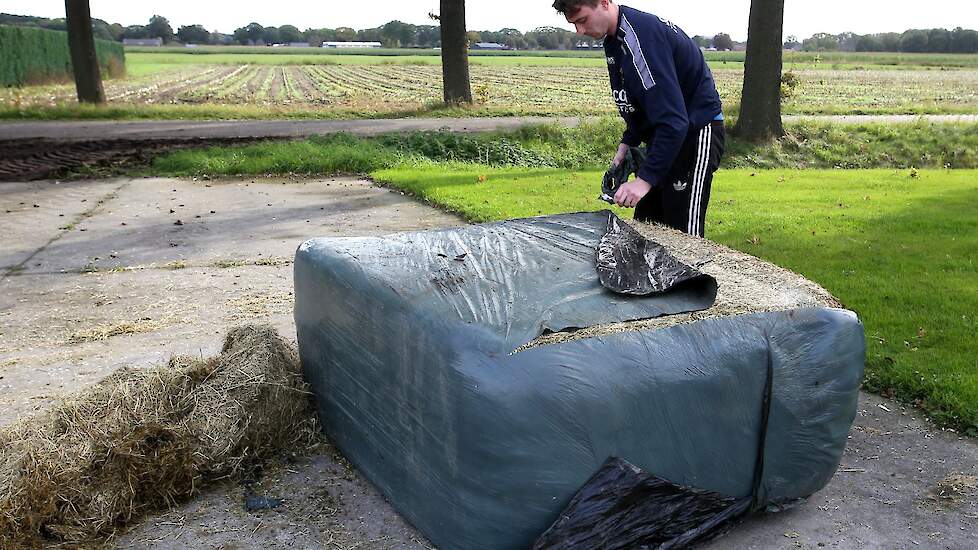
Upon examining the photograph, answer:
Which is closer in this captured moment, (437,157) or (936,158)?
(437,157)

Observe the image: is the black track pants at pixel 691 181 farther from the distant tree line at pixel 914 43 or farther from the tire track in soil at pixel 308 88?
the distant tree line at pixel 914 43

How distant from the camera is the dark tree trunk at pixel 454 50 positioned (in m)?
18.8

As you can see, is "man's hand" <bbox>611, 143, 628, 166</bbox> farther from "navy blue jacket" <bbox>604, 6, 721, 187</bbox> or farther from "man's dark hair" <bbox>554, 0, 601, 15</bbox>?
"man's dark hair" <bbox>554, 0, 601, 15</bbox>

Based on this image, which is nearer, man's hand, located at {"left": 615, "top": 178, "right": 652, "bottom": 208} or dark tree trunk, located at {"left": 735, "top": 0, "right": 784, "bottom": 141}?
man's hand, located at {"left": 615, "top": 178, "right": 652, "bottom": 208}

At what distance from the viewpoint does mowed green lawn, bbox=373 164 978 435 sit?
14.2ft

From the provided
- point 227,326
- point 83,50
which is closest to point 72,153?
point 83,50

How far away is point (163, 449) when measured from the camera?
315cm

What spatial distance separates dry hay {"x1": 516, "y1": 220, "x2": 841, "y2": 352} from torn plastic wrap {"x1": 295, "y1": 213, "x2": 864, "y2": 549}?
1.9 inches

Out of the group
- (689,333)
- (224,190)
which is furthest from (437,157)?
(689,333)

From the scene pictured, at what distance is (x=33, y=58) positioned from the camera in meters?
34.9

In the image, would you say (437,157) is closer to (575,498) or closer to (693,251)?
(693,251)

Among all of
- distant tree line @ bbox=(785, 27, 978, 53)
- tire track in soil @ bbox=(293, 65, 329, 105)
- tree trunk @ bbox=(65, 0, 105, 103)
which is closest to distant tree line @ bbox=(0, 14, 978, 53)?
distant tree line @ bbox=(785, 27, 978, 53)

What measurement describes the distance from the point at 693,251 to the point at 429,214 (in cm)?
546

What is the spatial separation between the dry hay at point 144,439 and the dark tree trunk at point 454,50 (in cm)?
1614
